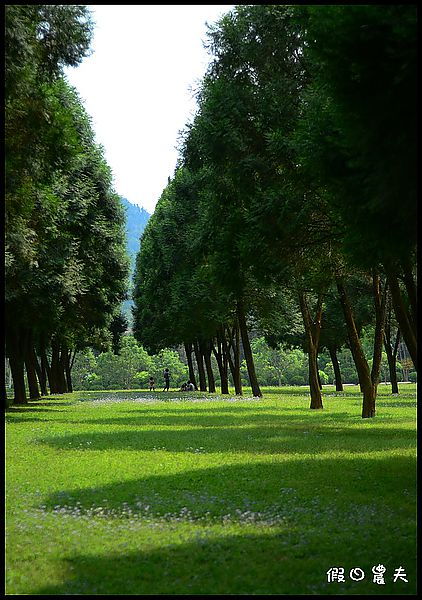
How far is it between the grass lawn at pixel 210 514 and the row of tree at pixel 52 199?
694cm

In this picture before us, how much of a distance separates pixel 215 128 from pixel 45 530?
16.0 meters

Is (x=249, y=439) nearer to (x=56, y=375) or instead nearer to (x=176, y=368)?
(x=56, y=375)

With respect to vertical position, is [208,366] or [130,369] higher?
[208,366]

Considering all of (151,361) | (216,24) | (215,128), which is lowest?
(151,361)

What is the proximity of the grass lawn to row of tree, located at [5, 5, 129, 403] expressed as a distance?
694 centimetres

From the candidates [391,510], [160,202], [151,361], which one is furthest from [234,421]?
[151,361]

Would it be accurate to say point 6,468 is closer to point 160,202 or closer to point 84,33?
point 84,33

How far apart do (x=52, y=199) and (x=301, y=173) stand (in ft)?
30.2

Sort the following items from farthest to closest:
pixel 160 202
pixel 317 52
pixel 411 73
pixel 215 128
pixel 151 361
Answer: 1. pixel 151 361
2. pixel 160 202
3. pixel 215 128
4. pixel 317 52
5. pixel 411 73

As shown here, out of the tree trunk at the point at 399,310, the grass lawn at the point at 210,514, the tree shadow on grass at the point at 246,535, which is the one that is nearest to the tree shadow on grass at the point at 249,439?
the grass lawn at the point at 210,514

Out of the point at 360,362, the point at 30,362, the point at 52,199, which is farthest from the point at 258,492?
the point at 30,362

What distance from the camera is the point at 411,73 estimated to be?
7.50 meters

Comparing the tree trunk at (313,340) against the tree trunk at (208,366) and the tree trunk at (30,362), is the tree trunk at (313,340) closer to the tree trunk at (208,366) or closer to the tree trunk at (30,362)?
the tree trunk at (30,362)

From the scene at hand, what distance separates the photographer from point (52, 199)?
26344mm
